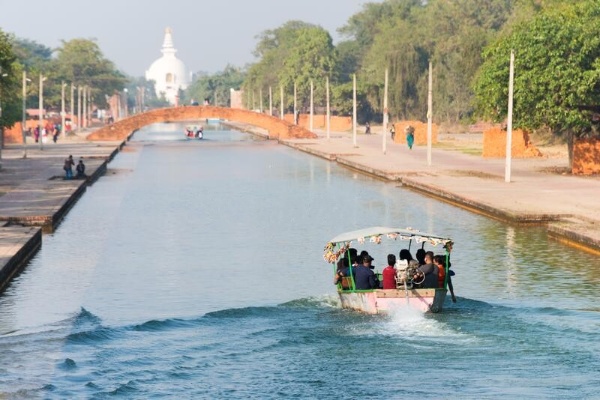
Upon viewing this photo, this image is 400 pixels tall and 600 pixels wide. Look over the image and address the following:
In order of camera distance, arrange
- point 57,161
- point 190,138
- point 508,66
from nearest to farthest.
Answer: point 508,66 < point 57,161 < point 190,138

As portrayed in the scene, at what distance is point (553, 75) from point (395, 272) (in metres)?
32.4

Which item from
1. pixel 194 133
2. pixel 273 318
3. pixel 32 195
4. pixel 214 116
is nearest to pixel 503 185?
pixel 32 195

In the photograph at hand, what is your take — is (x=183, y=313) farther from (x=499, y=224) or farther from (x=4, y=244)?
(x=499, y=224)

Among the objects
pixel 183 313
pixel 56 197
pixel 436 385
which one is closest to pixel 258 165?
pixel 56 197

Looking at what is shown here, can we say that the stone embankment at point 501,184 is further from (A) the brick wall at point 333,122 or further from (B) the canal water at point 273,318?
(A) the brick wall at point 333,122

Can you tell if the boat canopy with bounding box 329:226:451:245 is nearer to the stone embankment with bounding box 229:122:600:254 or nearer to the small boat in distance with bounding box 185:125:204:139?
the stone embankment with bounding box 229:122:600:254

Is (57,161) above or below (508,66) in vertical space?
below

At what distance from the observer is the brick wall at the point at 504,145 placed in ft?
239

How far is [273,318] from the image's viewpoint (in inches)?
1009

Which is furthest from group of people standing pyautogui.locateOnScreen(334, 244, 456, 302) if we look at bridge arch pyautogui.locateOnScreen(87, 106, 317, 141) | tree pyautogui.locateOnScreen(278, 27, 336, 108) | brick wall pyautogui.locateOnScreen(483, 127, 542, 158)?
tree pyautogui.locateOnScreen(278, 27, 336, 108)

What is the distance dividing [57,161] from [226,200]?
81.7ft

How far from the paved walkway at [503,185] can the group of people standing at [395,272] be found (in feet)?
31.8

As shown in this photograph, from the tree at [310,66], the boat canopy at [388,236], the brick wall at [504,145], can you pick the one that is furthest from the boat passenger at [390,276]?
the tree at [310,66]

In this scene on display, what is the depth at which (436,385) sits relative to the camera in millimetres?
20281
